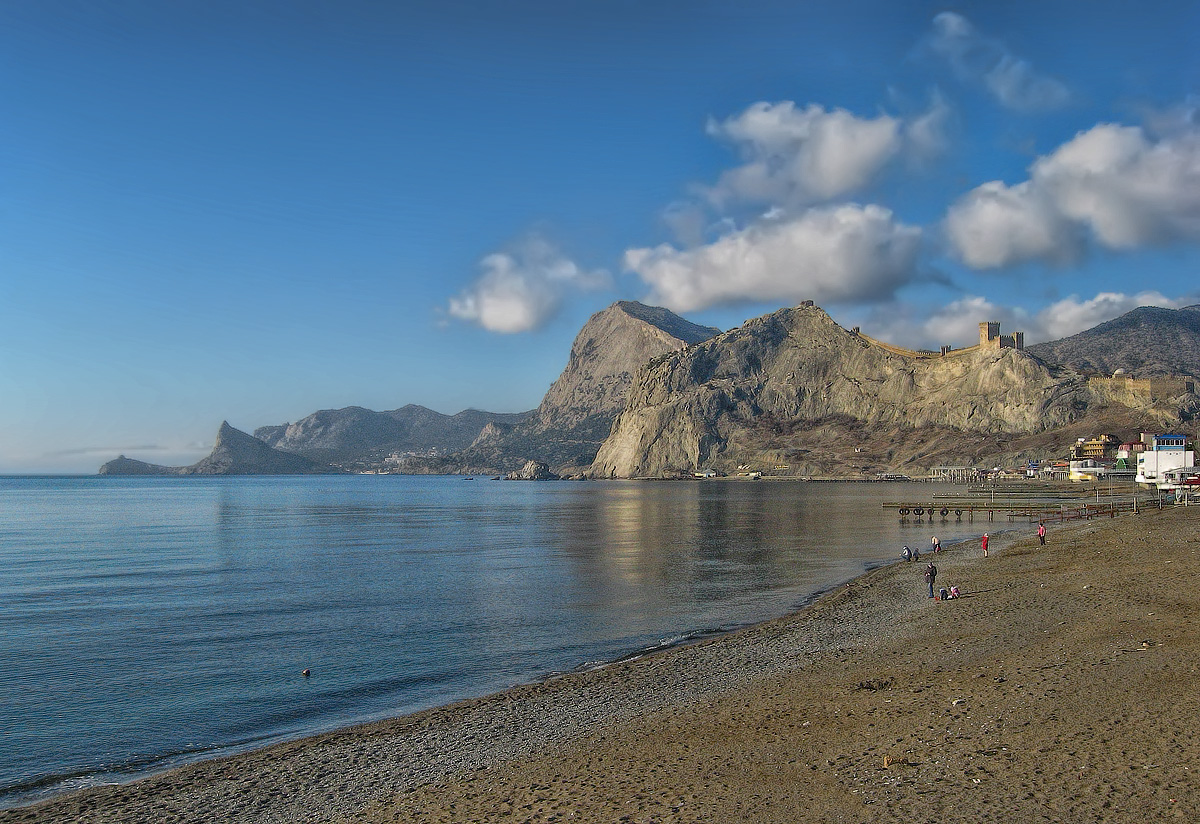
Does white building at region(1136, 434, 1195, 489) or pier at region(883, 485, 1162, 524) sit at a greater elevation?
white building at region(1136, 434, 1195, 489)

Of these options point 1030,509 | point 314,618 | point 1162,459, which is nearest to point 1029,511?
point 1030,509

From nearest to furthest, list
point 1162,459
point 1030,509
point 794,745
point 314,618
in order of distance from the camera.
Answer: point 794,745
point 314,618
point 1030,509
point 1162,459

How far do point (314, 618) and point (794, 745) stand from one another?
28.3 meters

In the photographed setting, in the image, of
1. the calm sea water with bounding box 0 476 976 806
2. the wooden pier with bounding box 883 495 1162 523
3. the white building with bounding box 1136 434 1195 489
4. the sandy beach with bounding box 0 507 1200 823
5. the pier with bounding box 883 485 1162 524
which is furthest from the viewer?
the white building with bounding box 1136 434 1195 489

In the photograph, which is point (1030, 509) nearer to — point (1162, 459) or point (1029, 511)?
point (1029, 511)

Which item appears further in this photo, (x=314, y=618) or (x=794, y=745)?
(x=314, y=618)

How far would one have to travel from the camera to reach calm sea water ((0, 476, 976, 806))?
23031 mm

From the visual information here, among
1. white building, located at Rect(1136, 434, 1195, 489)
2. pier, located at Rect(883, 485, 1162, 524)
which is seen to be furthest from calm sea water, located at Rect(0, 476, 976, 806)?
white building, located at Rect(1136, 434, 1195, 489)

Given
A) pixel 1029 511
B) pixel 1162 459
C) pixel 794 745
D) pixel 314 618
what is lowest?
pixel 314 618

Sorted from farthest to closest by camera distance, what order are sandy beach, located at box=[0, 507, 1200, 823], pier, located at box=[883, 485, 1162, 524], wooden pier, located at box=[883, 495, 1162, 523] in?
pier, located at box=[883, 485, 1162, 524] → wooden pier, located at box=[883, 495, 1162, 523] → sandy beach, located at box=[0, 507, 1200, 823]

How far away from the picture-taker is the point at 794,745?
17141mm

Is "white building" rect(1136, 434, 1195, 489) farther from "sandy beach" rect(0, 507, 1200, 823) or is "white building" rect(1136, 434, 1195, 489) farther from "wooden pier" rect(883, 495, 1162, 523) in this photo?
"sandy beach" rect(0, 507, 1200, 823)

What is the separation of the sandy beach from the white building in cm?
13933

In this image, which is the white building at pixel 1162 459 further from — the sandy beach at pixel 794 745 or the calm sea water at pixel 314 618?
the sandy beach at pixel 794 745
